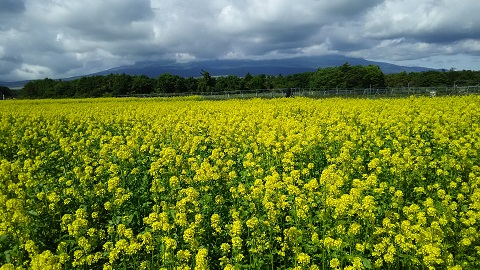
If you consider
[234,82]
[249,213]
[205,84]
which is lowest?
[249,213]

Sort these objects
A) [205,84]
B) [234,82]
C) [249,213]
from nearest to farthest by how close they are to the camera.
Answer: [249,213] → [205,84] → [234,82]

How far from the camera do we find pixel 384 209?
230 inches

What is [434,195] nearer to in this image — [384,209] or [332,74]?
[384,209]

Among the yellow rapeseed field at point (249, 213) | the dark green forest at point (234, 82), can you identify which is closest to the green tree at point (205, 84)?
the dark green forest at point (234, 82)

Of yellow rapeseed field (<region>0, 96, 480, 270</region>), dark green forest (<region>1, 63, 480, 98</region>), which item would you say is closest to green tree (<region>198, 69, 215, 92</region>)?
dark green forest (<region>1, 63, 480, 98</region>)

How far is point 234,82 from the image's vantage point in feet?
348

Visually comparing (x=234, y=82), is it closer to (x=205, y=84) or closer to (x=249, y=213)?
(x=205, y=84)

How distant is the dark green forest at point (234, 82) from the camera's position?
299 ft

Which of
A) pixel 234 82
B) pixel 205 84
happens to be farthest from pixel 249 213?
pixel 234 82

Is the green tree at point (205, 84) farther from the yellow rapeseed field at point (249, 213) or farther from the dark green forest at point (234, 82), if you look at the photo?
the yellow rapeseed field at point (249, 213)

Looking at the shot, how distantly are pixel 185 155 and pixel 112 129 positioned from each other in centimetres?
723

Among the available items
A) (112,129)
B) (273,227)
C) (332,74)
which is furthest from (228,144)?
(332,74)

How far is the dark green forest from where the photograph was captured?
91.1 m

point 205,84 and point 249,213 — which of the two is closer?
point 249,213
